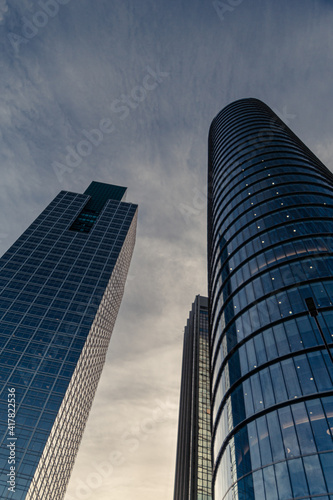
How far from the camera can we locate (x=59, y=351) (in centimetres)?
8381

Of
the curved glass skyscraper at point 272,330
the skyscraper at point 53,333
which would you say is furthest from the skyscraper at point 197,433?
the curved glass skyscraper at point 272,330

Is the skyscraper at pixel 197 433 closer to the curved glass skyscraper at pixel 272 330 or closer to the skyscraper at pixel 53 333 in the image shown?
the skyscraper at pixel 53 333

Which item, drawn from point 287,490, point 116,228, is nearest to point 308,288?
point 287,490

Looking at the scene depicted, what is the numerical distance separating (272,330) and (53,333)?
6604 cm

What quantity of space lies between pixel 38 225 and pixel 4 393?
6702cm

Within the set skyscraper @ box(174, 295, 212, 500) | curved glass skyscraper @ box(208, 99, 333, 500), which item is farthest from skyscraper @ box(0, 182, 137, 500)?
curved glass skyscraper @ box(208, 99, 333, 500)

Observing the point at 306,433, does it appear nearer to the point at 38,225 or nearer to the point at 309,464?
the point at 309,464

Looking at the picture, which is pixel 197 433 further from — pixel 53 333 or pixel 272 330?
pixel 272 330

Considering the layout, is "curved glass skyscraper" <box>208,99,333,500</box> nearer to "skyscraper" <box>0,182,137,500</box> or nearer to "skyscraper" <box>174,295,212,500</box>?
"skyscraper" <box>174,295,212,500</box>

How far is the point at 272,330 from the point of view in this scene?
36.8m

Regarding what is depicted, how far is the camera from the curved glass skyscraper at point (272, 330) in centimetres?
2683

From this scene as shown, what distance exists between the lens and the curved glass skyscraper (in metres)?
26.8

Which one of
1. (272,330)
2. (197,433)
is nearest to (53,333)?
(197,433)

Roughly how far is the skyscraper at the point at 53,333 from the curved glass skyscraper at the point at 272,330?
1746 inches
